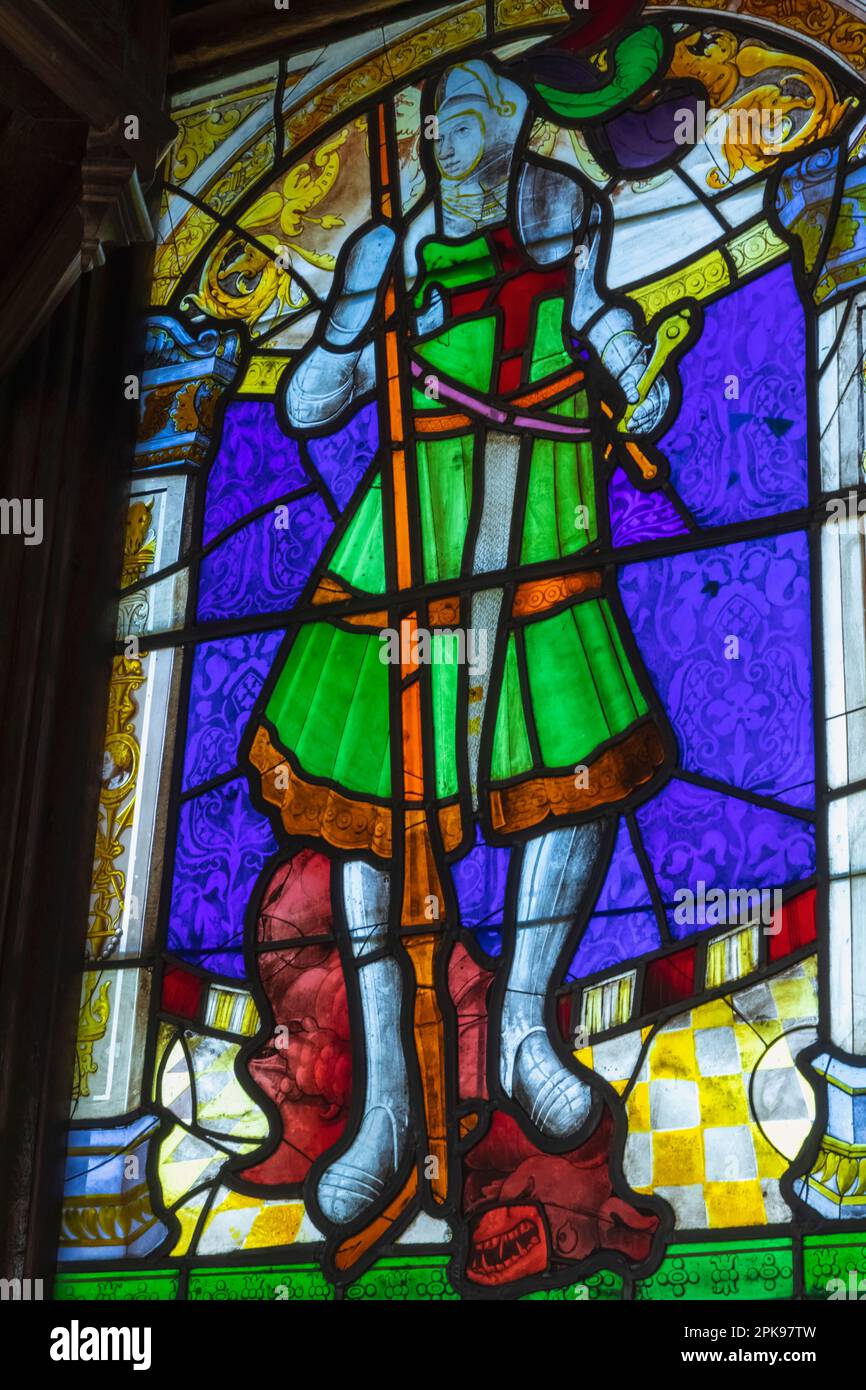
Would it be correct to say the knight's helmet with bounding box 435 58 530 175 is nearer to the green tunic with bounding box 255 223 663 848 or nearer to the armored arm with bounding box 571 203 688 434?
the green tunic with bounding box 255 223 663 848

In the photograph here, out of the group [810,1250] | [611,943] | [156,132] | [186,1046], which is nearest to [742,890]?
[611,943]

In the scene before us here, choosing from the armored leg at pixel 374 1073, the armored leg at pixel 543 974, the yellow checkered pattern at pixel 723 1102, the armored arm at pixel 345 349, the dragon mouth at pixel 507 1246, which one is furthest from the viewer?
the armored arm at pixel 345 349

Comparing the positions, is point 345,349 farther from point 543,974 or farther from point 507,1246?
point 507,1246

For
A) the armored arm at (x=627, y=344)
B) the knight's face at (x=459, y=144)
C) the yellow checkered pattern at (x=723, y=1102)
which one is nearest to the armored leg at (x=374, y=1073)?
→ the yellow checkered pattern at (x=723, y=1102)

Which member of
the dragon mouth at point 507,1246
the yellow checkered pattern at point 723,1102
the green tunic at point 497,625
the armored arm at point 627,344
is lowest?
the dragon mouth at point 507,1246

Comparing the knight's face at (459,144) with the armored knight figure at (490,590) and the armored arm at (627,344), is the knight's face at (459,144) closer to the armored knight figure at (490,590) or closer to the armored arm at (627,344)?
the armored knight figure at (490,590)

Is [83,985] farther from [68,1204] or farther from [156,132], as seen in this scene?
[156,132]

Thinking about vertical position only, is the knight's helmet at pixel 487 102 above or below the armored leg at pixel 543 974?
above

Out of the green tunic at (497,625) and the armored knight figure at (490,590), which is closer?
the armored knight figure at (490,590)

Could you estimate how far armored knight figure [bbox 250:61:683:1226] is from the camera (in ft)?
17.9

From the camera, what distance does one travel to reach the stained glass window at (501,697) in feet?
16.8

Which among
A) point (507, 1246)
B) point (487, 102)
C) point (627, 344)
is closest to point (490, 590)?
point (627, 344)

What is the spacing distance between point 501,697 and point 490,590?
1.14 ft

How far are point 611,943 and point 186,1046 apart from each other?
128 centimetres
